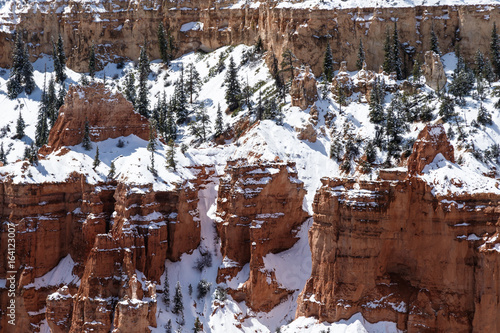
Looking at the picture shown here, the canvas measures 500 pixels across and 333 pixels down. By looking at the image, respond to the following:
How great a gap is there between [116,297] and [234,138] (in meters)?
36.5

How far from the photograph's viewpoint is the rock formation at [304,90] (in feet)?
385

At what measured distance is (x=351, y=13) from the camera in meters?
136

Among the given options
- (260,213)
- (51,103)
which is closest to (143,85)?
(51,103)

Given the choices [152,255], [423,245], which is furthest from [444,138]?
[152,255]

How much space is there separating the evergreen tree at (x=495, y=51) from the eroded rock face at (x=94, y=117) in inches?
1860

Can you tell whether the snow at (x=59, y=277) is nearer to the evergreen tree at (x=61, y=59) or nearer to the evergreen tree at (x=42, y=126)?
the evergreen tree at (x=42, y=126)

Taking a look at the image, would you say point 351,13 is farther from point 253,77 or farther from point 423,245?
point 423,245

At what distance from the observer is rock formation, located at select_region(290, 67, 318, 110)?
385ft

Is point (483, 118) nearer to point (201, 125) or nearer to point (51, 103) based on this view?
point (201, 125)

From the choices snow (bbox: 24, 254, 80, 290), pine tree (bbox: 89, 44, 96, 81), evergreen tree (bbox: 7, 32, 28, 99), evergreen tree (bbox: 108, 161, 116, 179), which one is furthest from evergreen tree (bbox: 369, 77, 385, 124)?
evergreen tree (bbox: 7, 32, 28, 99)

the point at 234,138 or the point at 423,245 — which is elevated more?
the point at 234,138

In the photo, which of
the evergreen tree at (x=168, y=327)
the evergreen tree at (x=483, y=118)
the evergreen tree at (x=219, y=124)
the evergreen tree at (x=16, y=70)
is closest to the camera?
the evergreen tree at (x=168, y=327)

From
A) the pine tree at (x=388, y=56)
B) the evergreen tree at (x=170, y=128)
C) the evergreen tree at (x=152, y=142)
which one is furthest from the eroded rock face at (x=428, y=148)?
the evergreen tree at (x=170, y=128)

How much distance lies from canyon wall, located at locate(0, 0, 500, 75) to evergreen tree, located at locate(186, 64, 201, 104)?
30.7 ft
